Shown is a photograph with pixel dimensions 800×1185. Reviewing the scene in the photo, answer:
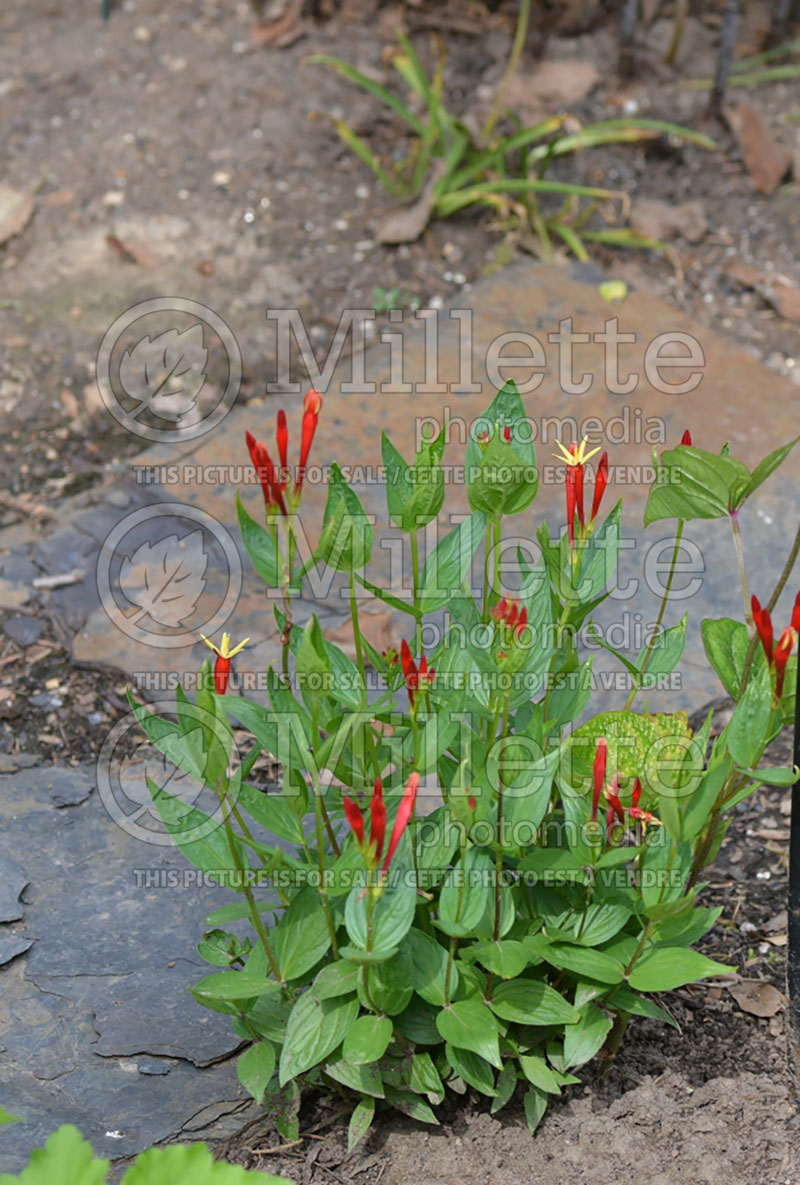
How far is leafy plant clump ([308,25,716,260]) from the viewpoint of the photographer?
12.6ft

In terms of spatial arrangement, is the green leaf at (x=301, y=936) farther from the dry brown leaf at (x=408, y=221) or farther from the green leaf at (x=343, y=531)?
the dry brown leaf at (x=408, y=221)

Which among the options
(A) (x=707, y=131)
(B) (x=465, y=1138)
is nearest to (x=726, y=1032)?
(B) (x=465, y=1138)

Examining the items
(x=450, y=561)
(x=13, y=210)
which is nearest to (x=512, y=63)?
A: (x=13, y=210)

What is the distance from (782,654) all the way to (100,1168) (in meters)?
0.91

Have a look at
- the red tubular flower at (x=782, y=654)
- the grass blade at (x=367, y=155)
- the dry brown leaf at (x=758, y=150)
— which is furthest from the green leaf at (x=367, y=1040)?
the dry brown leaf at (x=758, y=150)

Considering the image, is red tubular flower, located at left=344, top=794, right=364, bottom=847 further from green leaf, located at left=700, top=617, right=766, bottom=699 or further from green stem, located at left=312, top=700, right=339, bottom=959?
green leaf, located at left=700, top=617, right=766, bottom=699

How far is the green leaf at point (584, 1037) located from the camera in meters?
1.72

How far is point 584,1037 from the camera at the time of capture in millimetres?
1729

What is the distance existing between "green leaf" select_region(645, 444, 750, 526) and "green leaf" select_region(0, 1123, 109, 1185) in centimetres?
95

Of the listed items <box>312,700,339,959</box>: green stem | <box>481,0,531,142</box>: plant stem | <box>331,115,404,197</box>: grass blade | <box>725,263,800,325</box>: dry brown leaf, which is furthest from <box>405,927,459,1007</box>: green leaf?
<box>481,0,531,142</box>: plant stem

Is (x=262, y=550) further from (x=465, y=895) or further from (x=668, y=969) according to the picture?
(x=668, y=969)

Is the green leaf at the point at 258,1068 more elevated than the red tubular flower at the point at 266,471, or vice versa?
the red tubular flower at the point at 266,471

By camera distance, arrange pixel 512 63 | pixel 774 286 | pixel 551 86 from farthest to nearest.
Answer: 1. pixel 551 86
2. pixel 512 63
3. pixel 774 286

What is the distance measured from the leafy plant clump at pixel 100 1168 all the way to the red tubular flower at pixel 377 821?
0.35 meters
